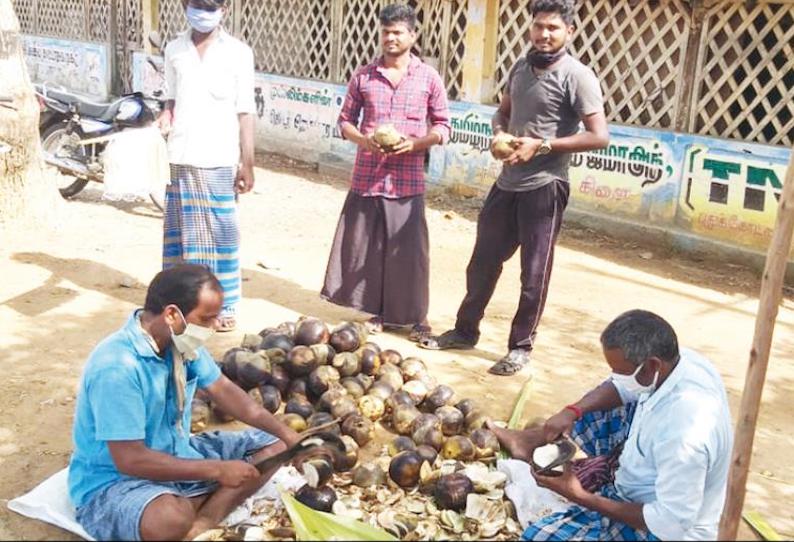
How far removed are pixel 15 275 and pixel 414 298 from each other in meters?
3.12

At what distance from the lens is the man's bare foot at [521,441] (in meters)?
3.99

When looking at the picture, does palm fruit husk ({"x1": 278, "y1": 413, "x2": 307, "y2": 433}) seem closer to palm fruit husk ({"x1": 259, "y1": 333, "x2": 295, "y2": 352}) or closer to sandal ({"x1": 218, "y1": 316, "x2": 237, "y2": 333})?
palm fruit husk ({"x1": 259, "y1": 333, "x2": 295, "y2": 352})

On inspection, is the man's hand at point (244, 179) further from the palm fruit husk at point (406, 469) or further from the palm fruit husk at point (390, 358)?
the palm fruit husk at point (406, 469)

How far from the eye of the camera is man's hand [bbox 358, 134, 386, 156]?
547cm

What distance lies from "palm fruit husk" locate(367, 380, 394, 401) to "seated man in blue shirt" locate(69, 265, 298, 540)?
123 cm

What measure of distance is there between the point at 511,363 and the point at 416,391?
3.01 feet

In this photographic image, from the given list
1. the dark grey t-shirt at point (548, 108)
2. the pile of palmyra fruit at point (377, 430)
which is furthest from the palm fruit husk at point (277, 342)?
the dark grey t-shirt at point (548, 108)

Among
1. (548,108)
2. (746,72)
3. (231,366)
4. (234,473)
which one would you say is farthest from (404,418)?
(746,72)

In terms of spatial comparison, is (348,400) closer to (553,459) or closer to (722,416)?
(553,459)

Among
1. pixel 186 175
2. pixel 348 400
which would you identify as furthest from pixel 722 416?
pixel 186 175

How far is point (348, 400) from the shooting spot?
14.3 feet

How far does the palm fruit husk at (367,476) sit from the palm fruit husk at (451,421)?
591 mm

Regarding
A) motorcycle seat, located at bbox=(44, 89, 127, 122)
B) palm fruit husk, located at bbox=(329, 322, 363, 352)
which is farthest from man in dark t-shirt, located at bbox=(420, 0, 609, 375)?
motorcycle seat, located at bbox=(44, 89, 127, 122)

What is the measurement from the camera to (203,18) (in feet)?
17.5
